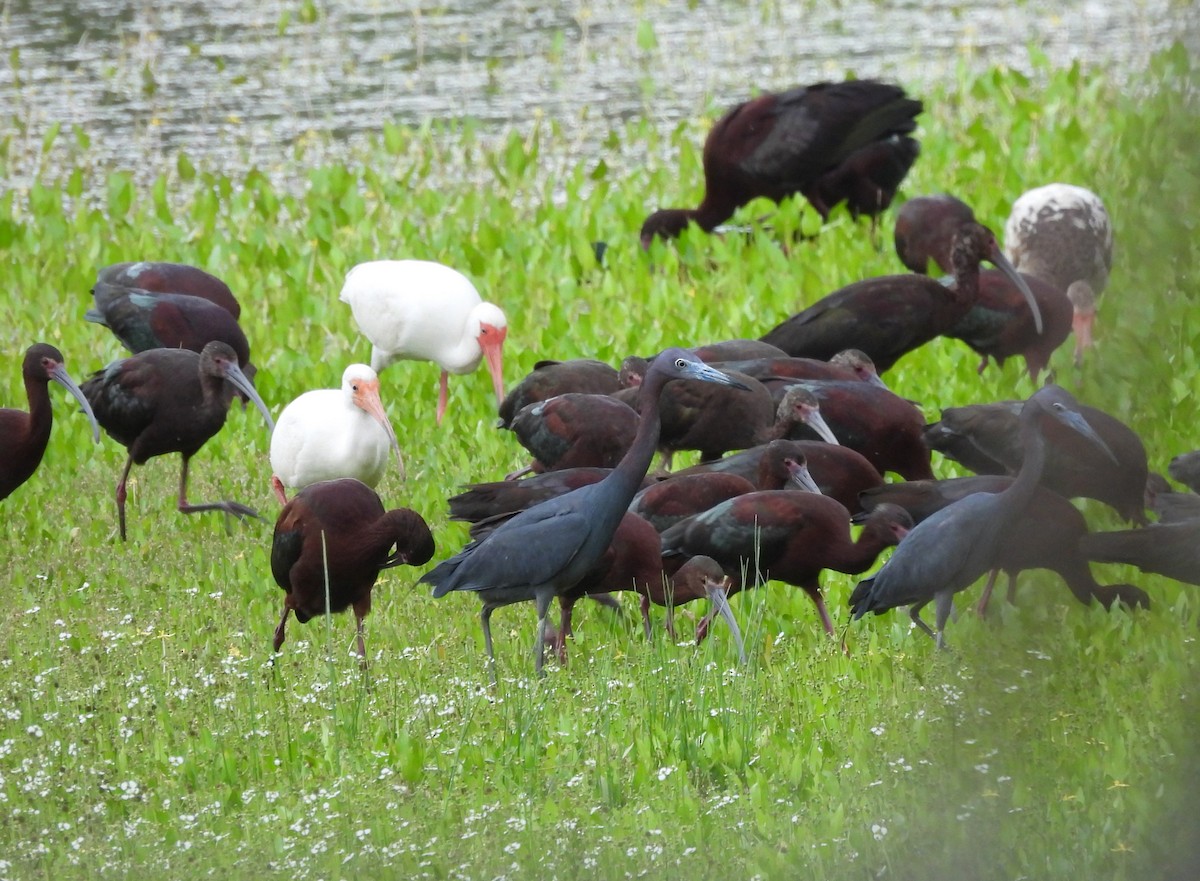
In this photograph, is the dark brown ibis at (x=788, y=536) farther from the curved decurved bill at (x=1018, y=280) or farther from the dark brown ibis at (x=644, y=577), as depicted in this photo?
the curved decurved bill at (x=1018, y=280)

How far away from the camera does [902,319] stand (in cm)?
727

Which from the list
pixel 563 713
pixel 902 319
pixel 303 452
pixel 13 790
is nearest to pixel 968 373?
pixel 902 319

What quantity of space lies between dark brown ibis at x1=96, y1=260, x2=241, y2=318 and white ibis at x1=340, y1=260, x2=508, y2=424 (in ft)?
1.89

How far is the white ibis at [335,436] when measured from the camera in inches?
260

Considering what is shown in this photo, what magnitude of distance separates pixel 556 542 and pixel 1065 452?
5.32 ft

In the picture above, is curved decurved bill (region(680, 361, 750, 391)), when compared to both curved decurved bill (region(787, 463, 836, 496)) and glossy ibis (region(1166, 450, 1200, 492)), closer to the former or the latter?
curved decurved bill (region(787, 463, 836, 496))

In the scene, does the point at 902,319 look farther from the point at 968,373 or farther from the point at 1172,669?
the point at 1172,669

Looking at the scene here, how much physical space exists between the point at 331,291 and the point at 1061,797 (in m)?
6.99

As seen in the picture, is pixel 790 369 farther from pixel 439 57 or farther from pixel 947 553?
pixel 439 57

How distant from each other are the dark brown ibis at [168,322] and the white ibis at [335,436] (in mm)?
941

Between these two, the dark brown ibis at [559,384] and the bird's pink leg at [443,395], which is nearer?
the dark brown ibis at [559,384]

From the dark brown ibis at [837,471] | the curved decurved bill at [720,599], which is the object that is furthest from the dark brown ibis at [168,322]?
the curved decurved bill at [720,599]

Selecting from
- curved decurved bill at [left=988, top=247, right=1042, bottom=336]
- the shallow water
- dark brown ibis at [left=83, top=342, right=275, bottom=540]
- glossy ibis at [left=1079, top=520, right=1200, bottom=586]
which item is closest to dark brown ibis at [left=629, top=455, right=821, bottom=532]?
dark brown ibis at [left=83, top=342, right=275, bottom=540]

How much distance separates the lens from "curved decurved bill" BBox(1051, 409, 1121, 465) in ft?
9.02
